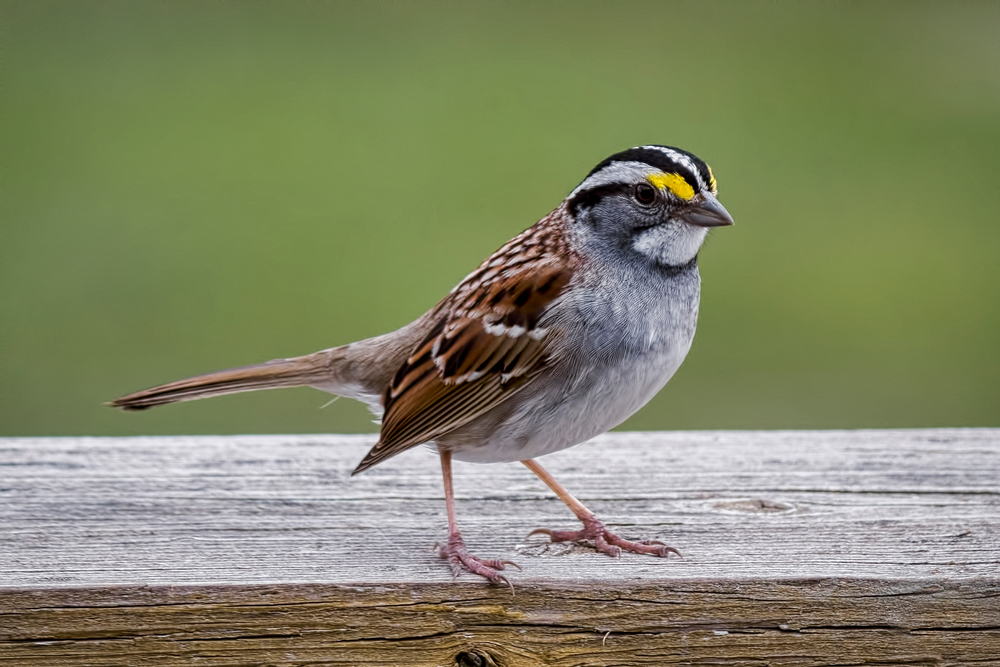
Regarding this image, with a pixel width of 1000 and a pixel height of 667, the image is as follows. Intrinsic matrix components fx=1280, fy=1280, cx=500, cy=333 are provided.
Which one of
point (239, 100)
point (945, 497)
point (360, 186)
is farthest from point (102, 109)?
point (945, 497)

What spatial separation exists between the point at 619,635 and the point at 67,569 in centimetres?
118

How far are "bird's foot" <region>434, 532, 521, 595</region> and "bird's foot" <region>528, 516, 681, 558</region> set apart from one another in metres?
0.24

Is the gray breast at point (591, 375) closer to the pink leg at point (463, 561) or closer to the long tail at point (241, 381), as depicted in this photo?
the pink leg at point (463, 561)

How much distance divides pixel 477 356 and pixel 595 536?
55 centimetres

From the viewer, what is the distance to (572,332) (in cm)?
312

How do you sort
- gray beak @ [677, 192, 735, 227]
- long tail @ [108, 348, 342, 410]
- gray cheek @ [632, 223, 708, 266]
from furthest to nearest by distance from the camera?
1. long tail @ [108, 348, 342, 410]
2. gray cheek @ [632, 223, 708, 266]
3. gray beak @ [677, 192, 735, 227]

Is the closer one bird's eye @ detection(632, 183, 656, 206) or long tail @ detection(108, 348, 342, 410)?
bird's eye @ detection(632, 183, 656, 206)

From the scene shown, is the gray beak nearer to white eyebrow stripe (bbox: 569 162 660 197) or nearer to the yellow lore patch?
the yellow lore patch

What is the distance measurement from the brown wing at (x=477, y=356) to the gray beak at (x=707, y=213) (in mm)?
338

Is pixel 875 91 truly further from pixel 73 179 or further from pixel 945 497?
pixel 945 497

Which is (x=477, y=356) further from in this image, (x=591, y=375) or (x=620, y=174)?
(x=620, y=174)

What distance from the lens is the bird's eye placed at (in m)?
3.14

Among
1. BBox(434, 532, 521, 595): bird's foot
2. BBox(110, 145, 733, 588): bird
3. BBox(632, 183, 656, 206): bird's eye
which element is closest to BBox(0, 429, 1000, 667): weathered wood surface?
BBox(434, 532, 521, 595): bird's foot

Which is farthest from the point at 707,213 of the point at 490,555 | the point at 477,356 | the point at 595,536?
the point at 490,555
